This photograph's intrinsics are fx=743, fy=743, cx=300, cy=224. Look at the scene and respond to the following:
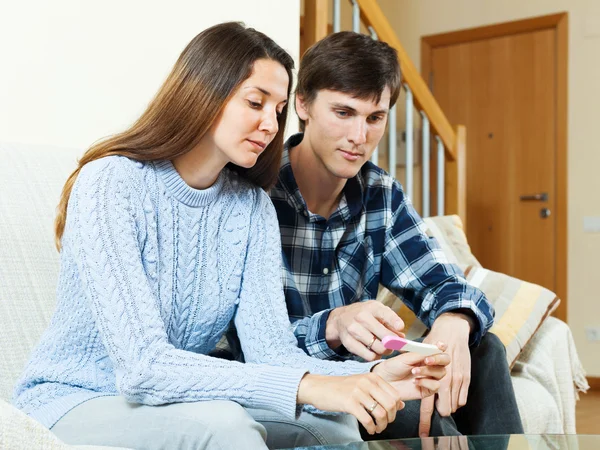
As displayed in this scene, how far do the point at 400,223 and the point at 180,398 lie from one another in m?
0.72

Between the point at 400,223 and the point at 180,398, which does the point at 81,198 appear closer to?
the point at 180,398

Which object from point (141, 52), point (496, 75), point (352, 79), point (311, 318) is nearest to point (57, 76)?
point (141, 52)

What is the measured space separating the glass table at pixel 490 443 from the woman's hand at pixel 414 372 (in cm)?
7

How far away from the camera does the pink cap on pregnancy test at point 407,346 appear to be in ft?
3.21

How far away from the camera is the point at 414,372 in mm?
1068

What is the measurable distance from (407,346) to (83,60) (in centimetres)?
102

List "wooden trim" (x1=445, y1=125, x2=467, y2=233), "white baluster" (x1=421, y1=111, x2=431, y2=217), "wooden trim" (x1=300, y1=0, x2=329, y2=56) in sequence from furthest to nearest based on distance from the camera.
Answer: "wooden trim" (x1=445, y1=125, x2=467, y2=233), "white baluster" (x1=421, y1=111, x2=431, y2=217), "wooden trim" (x1=300, y1=0, x2=329, y2=56)

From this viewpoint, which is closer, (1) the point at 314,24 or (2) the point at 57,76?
(2) the point at 57,76

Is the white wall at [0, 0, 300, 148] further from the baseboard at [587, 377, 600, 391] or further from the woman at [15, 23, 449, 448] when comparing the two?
the baseboard at [587, 377, 600, 391]

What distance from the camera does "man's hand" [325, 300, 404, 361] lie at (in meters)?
1.22

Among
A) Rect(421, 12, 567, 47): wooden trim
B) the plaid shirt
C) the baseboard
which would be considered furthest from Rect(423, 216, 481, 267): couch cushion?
Rect(421, 12, 567, 47): wooden trim

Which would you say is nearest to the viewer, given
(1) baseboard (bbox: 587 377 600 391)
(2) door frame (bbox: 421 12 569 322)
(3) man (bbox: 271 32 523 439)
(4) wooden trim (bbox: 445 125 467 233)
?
(3) man (bbox: 271 32 523 439)

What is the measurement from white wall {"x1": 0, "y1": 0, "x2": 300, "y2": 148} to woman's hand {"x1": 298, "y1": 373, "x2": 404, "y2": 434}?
889mm

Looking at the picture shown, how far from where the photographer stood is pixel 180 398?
95 centimetres
